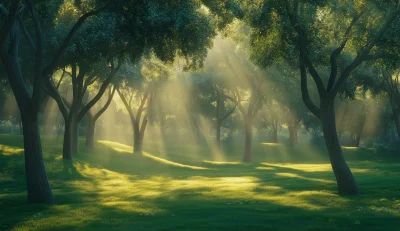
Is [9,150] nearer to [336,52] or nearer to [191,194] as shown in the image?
[191,194]

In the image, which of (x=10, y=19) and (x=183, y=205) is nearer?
(x=10, y=19)

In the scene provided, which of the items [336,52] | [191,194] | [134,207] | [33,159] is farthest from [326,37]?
[33,159]

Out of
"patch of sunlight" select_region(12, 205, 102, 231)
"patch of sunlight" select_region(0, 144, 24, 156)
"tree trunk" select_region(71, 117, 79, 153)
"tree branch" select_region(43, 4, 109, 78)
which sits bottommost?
"patch of sunlight" select_region(12, 205, 102, 231)

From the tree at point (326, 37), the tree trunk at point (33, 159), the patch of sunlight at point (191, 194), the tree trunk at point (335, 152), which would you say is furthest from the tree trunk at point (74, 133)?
the tree trunk at point (335, 152)

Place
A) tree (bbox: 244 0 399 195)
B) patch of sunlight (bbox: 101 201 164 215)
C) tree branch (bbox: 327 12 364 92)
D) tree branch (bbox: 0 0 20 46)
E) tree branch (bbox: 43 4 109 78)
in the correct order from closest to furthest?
A: tree branch (bbox: 0 0 20 46) < patch of sunlight (bbox: 101 201 164 215) < tree branch (bbox: 43 4 109 78) < tree (bbox: 244 0 399 195) < tree branch (bbox: 327 12 364 92)

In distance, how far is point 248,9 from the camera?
2525 centimetres

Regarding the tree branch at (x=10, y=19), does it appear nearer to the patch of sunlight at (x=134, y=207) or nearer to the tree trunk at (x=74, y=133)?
the patch of sunlight at (x=134, y=207)

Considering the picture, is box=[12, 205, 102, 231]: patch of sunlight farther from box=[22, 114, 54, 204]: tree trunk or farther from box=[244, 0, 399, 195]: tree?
box=[244, 0, 399, 195]: tree

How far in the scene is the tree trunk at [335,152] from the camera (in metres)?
24.2

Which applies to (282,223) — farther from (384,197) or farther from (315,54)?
(315,54)

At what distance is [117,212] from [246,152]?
4496 centimetres

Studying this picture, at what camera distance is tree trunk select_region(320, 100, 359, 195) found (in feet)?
79.5

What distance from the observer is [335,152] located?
2419 cm

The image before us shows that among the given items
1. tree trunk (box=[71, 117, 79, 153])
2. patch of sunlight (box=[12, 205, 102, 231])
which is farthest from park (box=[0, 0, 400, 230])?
tree trunk (box=[71, 117, 79, 153])
